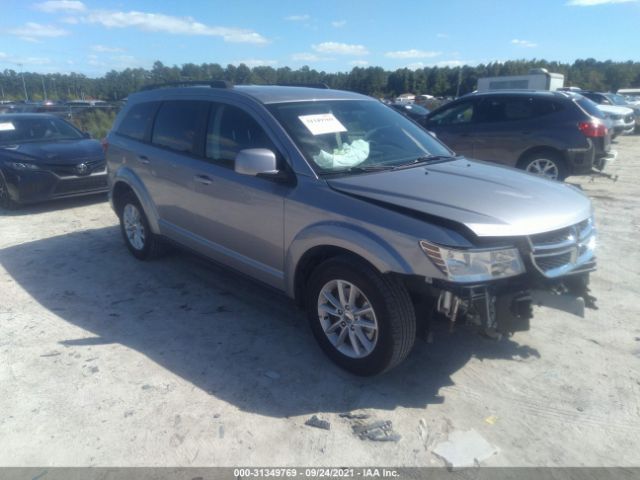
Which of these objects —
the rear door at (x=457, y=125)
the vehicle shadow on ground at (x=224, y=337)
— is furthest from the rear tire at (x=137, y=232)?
the rear door at (x=457, y=125)

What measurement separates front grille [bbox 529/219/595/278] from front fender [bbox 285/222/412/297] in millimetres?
815

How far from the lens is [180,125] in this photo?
182 inches

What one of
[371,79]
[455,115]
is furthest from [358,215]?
[371,79]

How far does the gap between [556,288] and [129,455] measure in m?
2.70

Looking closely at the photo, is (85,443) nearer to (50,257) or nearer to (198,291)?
(198,291)

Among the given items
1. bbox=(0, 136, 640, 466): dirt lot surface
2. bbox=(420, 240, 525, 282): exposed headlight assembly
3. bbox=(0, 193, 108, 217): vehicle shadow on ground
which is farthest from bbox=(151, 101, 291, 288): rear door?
bbox=(0, 193, 108, 217): vehicle shadow on ground

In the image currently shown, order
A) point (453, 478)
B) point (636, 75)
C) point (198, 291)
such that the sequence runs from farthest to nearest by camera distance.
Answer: point (636, 75) → point (198, 291) → point (453, 478)

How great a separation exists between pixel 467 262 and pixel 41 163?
24.5 ft

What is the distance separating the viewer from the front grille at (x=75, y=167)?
309 inches

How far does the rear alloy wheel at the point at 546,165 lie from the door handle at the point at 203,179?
6.19m

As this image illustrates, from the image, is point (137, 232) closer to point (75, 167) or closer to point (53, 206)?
point (75, 167)

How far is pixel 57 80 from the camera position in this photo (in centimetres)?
5200

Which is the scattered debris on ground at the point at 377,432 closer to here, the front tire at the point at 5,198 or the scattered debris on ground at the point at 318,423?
the scattered debris on ground at the point at 318,423

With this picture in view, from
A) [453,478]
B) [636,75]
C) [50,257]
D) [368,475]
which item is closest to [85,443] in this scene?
[368,475]
